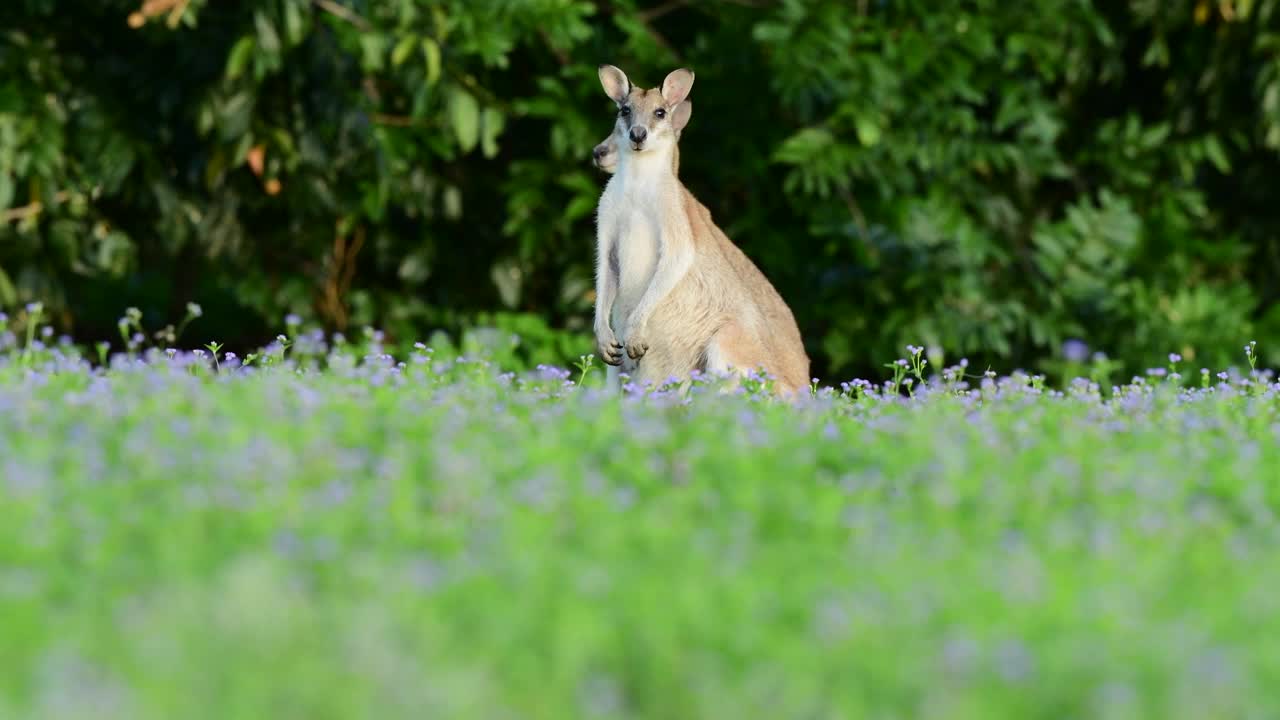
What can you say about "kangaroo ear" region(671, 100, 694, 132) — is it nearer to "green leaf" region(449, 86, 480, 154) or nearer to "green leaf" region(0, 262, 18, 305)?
"green leaf" region(449, 86, 480, 154)

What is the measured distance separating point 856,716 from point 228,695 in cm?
121

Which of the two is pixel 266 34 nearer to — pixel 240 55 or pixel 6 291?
pixel 240 55

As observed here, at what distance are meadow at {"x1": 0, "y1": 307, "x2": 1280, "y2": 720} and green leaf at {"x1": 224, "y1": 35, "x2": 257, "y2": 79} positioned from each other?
516cm

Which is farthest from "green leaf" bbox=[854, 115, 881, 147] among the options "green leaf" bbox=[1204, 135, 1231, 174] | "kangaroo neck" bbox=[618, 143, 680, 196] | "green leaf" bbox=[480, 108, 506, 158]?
"kangaroo neck" bbox=[618, 143, 680, 196]

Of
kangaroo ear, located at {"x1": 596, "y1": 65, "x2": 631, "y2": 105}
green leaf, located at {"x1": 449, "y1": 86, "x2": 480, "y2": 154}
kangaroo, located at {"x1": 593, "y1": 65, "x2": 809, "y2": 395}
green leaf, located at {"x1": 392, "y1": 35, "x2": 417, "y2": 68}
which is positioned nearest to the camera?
kangaroo, located at {"x1": 593, "y1": 65, "x2": 809, "y2": 395}

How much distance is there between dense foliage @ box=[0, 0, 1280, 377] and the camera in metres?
12.0

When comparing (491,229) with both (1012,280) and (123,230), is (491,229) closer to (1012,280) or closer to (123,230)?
(123,230)

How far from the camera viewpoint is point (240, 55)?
36.6 ft

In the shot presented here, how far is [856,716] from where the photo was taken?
366 cm

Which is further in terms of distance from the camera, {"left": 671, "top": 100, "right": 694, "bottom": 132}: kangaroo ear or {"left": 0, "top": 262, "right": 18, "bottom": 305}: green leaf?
{"left": 0, "top": 262, "right": 18, "bottom": 305}: green leaf

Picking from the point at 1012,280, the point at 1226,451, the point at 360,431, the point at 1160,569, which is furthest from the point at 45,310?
the point at 1160,569

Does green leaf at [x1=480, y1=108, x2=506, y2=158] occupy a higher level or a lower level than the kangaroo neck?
higher

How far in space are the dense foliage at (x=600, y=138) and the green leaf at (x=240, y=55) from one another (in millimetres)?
Answer: 45

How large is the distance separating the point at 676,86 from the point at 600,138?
4342 millimetres
